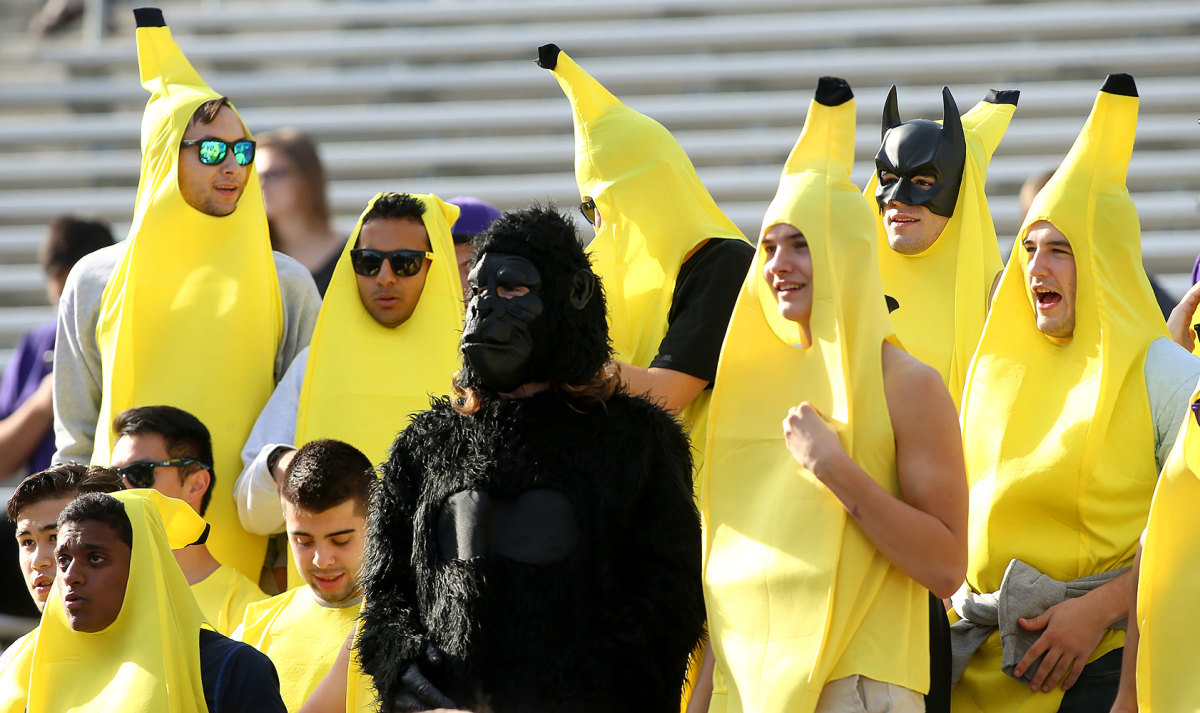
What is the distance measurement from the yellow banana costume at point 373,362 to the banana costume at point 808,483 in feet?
5.22

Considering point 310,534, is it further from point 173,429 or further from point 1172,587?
point 1172,587

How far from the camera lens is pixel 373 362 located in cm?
459

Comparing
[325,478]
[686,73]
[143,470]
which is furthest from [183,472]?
[686,73]

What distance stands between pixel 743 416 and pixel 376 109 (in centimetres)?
651

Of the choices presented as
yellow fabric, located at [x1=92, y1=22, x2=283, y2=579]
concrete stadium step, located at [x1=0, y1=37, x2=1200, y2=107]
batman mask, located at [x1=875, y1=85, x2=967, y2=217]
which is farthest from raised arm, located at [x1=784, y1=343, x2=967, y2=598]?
concrete stadium step, located at [x1=0, y1=37, x2=1200, y2=107]

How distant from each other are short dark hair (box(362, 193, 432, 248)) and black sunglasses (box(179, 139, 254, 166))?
518 millimetres

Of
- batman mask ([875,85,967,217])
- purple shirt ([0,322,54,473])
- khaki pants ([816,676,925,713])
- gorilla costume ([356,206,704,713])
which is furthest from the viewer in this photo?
purple shirt ([0,322,54,473])

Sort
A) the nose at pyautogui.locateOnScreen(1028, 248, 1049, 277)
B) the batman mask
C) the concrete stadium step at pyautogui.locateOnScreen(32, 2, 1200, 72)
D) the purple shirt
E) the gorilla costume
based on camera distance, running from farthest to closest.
Answer: the concrete stadium step at pyautogui.locateOnScreen(32, 2, 1200, 72) → the purple shirt → the batman mask → the nose at pyautogui.locateOnScreen(1028, 248, 1049, 277) → the gorilla costume

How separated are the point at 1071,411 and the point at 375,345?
6.67 ft

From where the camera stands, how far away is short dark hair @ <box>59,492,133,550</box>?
137 inches

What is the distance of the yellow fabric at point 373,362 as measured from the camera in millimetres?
4547

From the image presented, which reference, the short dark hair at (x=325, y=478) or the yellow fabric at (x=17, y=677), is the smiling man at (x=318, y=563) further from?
the yellow fabric at (x=17, y=677)

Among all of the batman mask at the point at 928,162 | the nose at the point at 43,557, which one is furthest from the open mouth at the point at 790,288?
the nose at the point at 43,557

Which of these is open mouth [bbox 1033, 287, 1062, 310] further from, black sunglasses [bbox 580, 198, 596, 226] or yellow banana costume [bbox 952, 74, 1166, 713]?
black sunglasses [bbox 580, 198, 596, 226]
